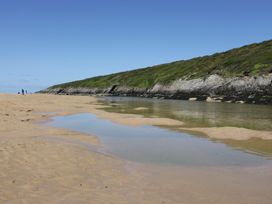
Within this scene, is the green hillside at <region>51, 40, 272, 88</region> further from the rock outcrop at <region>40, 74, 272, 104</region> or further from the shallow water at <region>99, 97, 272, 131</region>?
the shallow water at <region>99, 97, 272, 131</region>

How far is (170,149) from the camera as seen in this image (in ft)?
60.7

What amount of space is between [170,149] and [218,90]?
70.2 metres

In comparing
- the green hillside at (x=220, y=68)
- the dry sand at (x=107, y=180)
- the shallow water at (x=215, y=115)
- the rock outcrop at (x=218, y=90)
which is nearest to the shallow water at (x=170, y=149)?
the dry sand at (x=107, y=180)

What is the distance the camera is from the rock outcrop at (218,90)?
72762 mm

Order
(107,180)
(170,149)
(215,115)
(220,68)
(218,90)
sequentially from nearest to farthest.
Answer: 1. (107,180)
2. (170,149)
3. (215,115)
4. (218,90)
5. (220,68)

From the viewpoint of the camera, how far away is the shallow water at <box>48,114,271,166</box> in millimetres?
15609

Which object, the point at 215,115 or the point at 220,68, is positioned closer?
the point at 215,115

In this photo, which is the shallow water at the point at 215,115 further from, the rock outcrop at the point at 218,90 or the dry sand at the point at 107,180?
the rock outcrop at the point at 218,90

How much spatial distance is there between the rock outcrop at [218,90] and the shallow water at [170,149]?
Result: 4918 centimetres

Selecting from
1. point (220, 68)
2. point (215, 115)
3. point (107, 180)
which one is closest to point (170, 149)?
point (107, 180)

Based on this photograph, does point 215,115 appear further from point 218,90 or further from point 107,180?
point 218,90

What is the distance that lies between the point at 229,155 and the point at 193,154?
1.74m

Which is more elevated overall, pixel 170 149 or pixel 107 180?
pixel 107 180

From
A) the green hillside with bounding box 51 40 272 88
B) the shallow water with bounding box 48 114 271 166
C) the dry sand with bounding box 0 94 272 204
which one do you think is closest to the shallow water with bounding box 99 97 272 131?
the shallow water with bounding box 48 114 271 166
